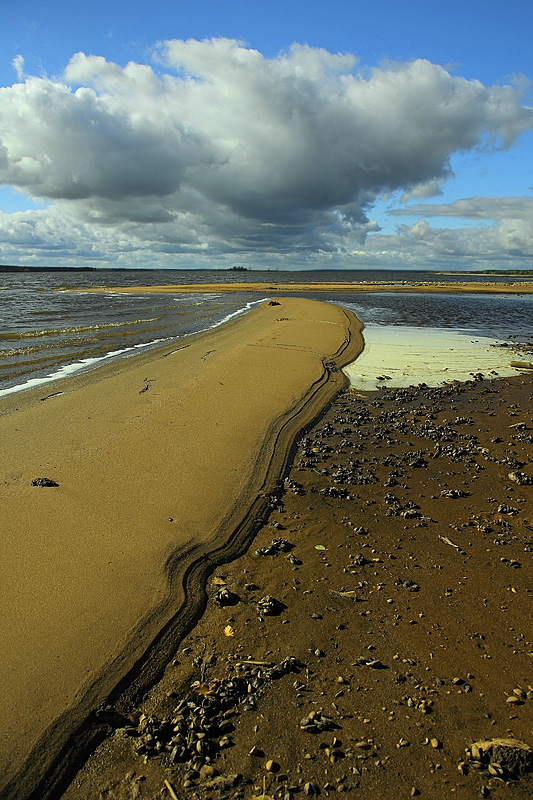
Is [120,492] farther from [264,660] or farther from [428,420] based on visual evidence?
[428,420]

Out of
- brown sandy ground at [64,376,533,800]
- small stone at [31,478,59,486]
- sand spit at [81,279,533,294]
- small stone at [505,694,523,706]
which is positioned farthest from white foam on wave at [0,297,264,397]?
sand spit at [81,279,533,294]

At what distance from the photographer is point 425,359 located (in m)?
19.0

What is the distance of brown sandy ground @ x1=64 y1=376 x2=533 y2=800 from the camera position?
10.9 feet

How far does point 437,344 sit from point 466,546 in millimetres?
18287

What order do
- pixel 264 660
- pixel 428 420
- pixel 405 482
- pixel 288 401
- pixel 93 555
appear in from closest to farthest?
pixel 264 660 → pixel 93 555 → pixel 405 482 → pixel 428 420 → pixel 288 401

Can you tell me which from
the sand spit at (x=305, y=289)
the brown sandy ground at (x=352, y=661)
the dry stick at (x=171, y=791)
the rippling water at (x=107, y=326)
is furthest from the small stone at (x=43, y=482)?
the sand spit at (x=305, y=289)

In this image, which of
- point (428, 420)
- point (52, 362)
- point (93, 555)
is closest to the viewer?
point (93, 555)

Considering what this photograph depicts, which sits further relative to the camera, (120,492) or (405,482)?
(405,482)

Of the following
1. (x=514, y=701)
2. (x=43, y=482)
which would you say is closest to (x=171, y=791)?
(x=514, y=701)

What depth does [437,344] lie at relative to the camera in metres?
22.8

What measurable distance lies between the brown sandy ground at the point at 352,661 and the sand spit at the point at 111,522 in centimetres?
34

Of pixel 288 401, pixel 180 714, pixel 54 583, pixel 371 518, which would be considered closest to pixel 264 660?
pixel 180 714

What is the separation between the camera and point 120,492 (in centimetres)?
700

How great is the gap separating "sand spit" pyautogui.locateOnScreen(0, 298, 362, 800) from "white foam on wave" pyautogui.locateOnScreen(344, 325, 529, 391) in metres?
3.42
